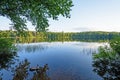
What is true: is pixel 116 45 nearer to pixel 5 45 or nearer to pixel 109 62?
pixel 109 62

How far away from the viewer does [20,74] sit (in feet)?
48.3

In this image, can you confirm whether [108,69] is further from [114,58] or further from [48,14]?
[48,14]

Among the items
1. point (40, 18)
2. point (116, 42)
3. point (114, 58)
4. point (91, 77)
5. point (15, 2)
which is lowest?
point (91, 77)

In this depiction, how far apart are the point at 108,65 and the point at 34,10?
19699 millimetres

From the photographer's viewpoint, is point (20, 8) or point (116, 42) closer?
point (20, 8)

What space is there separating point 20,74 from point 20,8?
5807 mm

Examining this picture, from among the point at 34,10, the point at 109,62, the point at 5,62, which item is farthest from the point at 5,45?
the point at 34,10

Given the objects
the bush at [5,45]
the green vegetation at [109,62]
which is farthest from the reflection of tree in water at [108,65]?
the bush at [5,45]

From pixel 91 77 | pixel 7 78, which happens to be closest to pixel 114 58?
pixel 91 77

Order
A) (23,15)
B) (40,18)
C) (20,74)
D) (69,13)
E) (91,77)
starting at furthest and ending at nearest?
(91,77) → (23,15) → (40,18) → (69,13) → (20,74)

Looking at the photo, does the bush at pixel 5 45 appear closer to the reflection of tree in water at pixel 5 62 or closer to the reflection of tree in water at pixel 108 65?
the reflection of tree in water at pixel 5 62

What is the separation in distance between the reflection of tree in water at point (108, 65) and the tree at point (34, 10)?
12.5 meters

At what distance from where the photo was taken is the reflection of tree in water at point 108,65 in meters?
27.2

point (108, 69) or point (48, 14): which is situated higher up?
point (48, 14)
